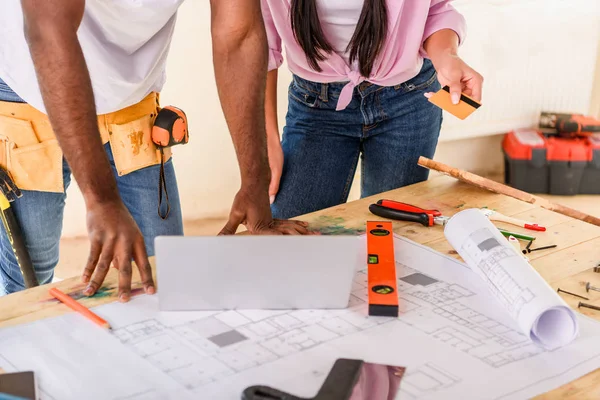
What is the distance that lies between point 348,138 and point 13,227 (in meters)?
0.79

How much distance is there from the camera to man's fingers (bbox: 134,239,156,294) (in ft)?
3.44

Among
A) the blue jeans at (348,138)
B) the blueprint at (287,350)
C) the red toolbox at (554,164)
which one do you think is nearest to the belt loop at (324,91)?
the blue jeans at (348,138)

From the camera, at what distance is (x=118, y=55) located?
1.48 meters

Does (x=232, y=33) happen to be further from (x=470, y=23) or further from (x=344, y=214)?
(x=470, y=23)

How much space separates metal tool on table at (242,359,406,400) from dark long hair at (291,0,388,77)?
0.87 metres

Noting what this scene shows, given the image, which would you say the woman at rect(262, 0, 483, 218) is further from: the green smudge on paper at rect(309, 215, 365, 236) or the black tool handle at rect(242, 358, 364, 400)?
the black tool handle at rect(242, 358, 364, 400)

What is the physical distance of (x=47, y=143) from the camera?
149 cm

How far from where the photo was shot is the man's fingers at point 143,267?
1.05m

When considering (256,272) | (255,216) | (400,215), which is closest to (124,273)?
(256,272)

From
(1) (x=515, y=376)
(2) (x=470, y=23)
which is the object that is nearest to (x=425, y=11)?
(1) (x=515, y=376)

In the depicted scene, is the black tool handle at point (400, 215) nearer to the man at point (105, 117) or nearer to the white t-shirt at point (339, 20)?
the man at point (105, 117)

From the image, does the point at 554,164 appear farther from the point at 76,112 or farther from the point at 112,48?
the point at 76,112

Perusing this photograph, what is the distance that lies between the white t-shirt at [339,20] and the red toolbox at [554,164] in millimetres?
1948

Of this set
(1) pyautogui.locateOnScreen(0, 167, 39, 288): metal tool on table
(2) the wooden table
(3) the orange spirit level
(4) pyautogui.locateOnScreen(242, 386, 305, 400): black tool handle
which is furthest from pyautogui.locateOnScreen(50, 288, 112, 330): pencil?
(1) pyautogui.locateOnScreen(0, 167, 39, 288): metal tool on table
